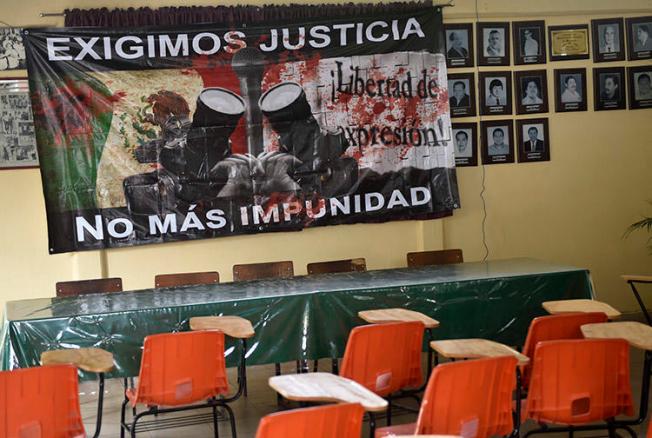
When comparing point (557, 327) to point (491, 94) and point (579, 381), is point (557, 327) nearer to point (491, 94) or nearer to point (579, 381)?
point (579, 381)

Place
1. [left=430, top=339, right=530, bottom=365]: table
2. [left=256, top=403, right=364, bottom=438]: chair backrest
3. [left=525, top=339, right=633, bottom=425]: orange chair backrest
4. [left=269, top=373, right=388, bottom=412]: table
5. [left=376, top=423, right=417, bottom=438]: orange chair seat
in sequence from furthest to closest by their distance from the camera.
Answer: [left=430, top=339, right=530, bottom=365]: table, [left=525, top=339, right=633, bottom=425]: orange chair backrest, [left=376, top=423, right=417, bottom=438]: orange chair seat, [left=269, top=373, right=388, bottom=412]: table, [left=256, top=403, right=364, bottom=438]: chair backrest

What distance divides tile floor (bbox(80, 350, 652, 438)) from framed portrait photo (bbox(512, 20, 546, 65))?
9.24 ft

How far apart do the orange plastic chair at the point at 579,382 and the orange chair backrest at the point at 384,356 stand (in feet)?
2.50

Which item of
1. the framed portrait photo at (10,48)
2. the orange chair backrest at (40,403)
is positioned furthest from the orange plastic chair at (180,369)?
the framed portrait photo at (10,48)

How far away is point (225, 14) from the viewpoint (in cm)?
801

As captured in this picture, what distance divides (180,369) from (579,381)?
199cm

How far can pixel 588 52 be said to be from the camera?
8.92m

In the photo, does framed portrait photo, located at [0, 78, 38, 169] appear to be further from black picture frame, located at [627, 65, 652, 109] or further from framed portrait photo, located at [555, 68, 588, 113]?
black picture frame, located at [627, 65, 652, 109]

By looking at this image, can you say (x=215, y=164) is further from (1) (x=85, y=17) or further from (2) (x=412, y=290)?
(2) (x=412, y=290)

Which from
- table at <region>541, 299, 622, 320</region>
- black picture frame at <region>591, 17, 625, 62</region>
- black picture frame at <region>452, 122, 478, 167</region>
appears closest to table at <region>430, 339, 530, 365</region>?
table at <region>541, 299, 622, 320</region>

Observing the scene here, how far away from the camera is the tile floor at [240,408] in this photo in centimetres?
593

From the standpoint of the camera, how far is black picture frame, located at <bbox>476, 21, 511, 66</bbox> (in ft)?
28.5

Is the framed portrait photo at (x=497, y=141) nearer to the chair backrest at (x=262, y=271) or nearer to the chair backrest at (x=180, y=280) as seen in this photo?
the chair backrest at (x=262, y=271)

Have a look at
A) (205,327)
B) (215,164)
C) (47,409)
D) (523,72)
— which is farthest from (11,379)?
(523,72)
